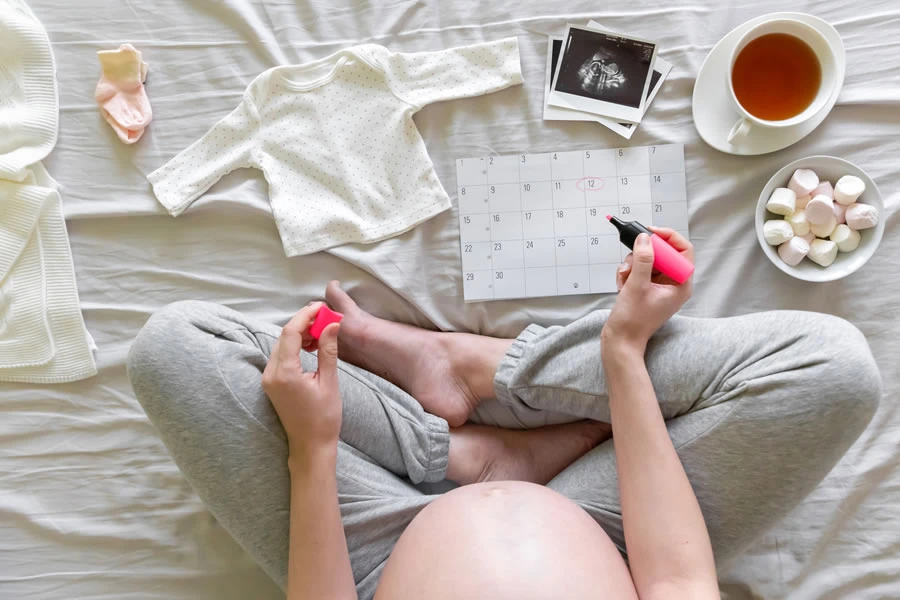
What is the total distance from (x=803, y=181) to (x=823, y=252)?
0.09 metres

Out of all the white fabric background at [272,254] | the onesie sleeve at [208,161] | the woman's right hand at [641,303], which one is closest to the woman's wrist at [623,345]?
the woman's right hand at [641,303]

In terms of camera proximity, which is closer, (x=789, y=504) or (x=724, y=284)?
(x=789, y=504)

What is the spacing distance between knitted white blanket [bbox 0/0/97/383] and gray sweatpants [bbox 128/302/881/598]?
241 mm

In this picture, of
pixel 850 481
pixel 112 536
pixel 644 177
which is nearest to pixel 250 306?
pixel 112 536

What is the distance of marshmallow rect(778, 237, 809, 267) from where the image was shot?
82cm

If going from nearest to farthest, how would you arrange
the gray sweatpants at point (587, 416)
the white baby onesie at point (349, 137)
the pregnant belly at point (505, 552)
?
the pregnant belly at point (505, 552)
the gray sweatpants at point (587, 416)
the white baby onesie at point (349, 137)

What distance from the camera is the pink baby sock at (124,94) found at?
3.00 ft

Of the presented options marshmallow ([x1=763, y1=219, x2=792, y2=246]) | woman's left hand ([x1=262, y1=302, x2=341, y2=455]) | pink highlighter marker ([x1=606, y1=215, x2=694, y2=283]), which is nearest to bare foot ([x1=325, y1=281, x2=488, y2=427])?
woman's left hand ([x1=262, y1=302, x2=341, y2=455])

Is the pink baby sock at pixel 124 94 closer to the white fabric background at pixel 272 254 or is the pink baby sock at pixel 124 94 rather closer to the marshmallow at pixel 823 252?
the white fabric background at pixel 272 254

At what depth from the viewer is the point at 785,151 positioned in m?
0.87

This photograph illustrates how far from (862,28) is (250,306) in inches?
35.3

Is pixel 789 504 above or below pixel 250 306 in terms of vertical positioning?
below

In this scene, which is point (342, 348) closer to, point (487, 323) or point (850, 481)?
point (487, 323)

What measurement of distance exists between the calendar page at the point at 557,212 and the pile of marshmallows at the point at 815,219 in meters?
0.12
